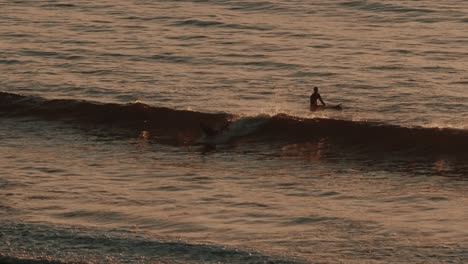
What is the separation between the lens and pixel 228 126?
27.1 meters

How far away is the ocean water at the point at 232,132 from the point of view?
17562mm

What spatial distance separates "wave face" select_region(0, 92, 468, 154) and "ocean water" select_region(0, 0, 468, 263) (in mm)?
52

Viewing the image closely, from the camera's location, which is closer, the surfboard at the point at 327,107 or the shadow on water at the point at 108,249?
the shadow on water at the point at 108,249

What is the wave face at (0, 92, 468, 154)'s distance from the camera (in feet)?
83.9

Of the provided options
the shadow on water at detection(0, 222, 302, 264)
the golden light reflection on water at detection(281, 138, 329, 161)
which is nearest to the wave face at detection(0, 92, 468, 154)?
the golden light reflection on water at detection(281, 138, 329, 161)

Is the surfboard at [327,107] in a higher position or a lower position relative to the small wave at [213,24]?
lower

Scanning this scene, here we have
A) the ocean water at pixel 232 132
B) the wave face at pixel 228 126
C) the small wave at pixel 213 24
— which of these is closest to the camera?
the ocean water at pixel 232 132

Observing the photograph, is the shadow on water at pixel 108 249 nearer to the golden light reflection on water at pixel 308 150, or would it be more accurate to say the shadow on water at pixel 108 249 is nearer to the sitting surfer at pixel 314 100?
the golden light reflection on water at pixel 308 150

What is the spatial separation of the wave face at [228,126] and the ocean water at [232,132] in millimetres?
52

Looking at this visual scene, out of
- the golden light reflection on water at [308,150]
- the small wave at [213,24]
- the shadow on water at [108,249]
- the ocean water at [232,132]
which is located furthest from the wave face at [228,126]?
the small wave at [213,24]

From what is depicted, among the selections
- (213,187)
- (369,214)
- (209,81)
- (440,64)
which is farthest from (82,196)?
(440,64)

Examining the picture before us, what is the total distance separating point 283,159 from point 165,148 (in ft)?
9.10

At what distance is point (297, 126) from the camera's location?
2748 centimetres

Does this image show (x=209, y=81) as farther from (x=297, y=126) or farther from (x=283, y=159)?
(x=283, y=159)
